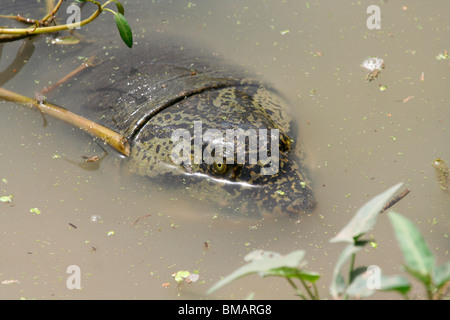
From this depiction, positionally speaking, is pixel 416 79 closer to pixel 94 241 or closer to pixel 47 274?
pixel 94 241

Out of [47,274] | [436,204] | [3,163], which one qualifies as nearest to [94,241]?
[47,274]

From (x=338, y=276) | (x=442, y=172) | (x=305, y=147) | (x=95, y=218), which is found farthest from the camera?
(x=305, y=147)

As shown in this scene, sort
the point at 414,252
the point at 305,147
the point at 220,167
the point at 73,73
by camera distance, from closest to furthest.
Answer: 1. the point at 414,252
2. the point at 220,167
3. the point at 305,147
4. the point at 73,73

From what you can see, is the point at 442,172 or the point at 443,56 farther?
the point at 443,56

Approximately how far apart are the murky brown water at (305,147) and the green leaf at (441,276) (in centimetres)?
148

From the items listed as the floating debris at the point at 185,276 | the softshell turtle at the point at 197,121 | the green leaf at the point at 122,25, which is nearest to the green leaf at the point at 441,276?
the floating debris at the point at 185,276

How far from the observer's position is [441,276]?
1578 mm

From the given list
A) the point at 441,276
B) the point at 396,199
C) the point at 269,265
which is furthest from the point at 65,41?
the point at 441,276

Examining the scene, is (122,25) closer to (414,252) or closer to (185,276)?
(185,276)

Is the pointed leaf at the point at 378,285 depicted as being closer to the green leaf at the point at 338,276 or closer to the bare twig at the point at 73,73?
the green leaf at the point at 338,276

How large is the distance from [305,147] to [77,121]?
2.00 m

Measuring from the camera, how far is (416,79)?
4.60 m

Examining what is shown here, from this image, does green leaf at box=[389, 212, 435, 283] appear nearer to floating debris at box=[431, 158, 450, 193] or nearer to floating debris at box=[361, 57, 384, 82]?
floating debris at box=[431, 158, 450, 193]

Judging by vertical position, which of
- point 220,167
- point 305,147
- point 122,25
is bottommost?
point 220,167
